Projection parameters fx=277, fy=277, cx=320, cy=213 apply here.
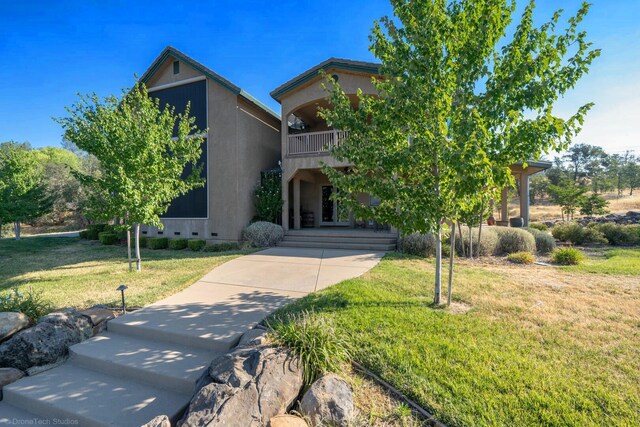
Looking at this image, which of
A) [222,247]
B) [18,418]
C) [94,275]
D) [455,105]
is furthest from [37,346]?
[222,247]

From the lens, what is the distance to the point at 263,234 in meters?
11.9

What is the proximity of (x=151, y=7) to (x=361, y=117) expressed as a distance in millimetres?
8698

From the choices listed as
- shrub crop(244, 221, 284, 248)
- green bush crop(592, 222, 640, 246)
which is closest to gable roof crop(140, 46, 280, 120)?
shrub crop(244, 221, 284, 248)

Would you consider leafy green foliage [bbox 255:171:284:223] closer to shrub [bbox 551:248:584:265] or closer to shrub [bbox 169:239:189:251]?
shrub [bbox 169:239:189:251]

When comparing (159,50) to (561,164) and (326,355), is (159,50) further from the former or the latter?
(561,164)

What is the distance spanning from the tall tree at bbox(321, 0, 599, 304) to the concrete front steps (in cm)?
580

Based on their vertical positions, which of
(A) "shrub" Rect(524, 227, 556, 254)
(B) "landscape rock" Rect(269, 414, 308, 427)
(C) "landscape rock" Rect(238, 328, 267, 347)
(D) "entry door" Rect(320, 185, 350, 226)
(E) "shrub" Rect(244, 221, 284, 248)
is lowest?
A: (B) "landscape rock" Rect(269, 414, 308, 427)

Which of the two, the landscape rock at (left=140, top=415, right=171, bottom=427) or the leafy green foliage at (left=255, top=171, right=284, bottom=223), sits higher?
the leafy green foliage at (left=255, top=171, right=284, bottom=223)

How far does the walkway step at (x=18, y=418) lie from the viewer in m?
2.97

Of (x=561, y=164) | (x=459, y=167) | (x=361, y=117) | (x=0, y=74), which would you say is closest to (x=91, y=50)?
(x=0, y=74)

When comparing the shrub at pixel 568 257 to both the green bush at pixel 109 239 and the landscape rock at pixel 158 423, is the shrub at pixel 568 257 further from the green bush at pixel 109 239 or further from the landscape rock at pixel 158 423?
the green bush at pixel 109 239

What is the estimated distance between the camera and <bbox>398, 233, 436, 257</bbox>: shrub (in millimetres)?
9688

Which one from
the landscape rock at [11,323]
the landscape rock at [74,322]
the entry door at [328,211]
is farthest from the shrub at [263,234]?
the landscape rock at [11,323]

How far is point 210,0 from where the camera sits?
878 cm
